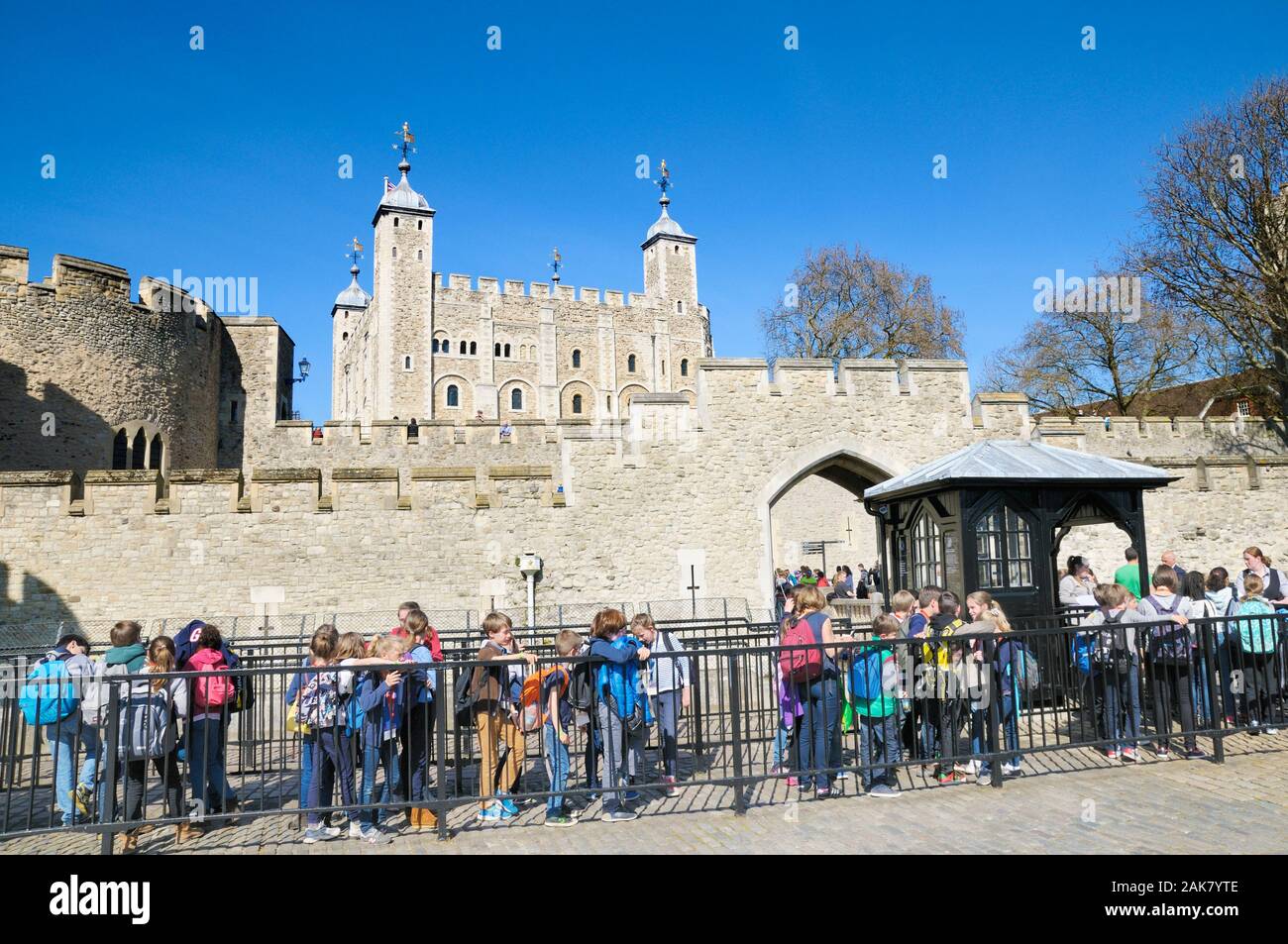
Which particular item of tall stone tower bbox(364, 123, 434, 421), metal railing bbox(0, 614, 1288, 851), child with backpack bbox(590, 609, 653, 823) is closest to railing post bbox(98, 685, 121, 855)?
metal railing bbox(0, 614, 1288, 851)

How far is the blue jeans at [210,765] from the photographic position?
5977 millimetres

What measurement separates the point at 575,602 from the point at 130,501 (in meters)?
7.78

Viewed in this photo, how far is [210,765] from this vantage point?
20.7 feet

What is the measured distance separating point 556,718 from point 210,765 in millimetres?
2635

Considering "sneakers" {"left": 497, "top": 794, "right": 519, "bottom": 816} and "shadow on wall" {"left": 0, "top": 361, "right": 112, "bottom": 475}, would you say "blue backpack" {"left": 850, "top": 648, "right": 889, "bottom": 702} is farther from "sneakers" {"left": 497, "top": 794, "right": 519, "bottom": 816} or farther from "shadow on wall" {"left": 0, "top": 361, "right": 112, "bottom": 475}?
"shadow on wall" {"left": 0, "top": 361, "right": 112, "bottom": 475}

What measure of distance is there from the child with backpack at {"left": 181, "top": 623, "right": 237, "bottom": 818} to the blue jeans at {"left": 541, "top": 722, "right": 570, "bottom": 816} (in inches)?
85.8

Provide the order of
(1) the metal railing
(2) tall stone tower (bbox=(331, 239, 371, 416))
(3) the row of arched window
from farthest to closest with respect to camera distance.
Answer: (2) tall stone tower (bbox=(331, 239, 371, 416))
(3) the row of arched window
(1) the metal railing

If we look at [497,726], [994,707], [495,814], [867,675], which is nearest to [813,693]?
[867,675]

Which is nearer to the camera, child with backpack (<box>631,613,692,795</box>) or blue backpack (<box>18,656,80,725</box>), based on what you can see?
blue backpack (<box>18,656,80,725</box>)

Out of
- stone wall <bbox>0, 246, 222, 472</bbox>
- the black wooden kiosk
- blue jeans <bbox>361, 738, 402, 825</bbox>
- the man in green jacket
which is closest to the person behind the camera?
blue jeans <bbox>361, 738, 402, 825</bbox>

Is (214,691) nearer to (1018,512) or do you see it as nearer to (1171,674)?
(1171,674)

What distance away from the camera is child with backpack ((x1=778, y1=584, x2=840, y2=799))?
20.2ft

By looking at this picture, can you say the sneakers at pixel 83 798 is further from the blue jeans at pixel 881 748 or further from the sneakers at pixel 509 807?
the blue jeans at pixel 881 748

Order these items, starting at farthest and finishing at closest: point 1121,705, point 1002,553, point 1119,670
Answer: point 1002,553, point 1119,670, point 1121,705
